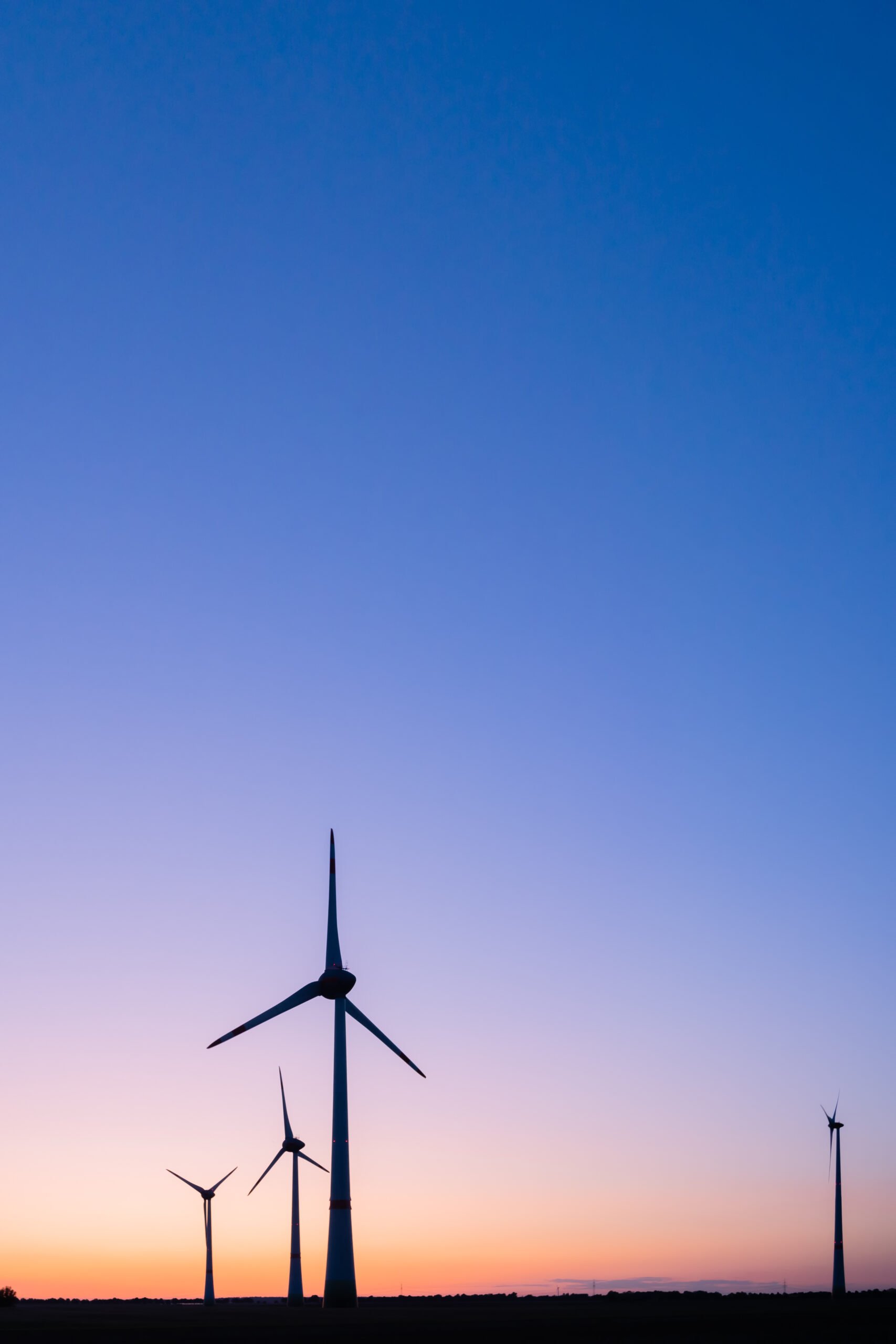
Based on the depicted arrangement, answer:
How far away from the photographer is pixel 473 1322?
9569 centimetres

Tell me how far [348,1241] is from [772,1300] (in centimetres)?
7291

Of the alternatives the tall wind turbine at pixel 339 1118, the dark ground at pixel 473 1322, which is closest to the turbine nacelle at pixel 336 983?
the tall wind turbine at pixel 339 1118

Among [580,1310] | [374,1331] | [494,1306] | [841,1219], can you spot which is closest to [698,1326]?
[374,1331]

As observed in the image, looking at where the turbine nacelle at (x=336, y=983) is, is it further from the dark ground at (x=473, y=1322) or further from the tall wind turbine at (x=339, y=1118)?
the dark ground at (x=473, y=1322)

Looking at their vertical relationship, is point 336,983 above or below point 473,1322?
above

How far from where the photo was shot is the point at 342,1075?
108062mm

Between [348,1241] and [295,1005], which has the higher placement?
[295,1005]

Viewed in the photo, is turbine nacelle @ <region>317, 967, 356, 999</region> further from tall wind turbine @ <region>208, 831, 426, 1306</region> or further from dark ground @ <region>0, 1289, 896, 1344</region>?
dark ground @ <region>0, 1289, 896, 1344</region>

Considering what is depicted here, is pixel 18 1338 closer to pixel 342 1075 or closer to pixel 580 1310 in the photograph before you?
pixel 342 1075

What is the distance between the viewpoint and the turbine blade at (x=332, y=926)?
116m

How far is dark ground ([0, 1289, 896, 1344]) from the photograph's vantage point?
75750mm

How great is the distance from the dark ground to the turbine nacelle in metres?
23.9

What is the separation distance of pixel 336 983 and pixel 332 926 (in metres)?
6.51

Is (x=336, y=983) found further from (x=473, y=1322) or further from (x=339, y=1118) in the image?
(x=473, y=1322)
